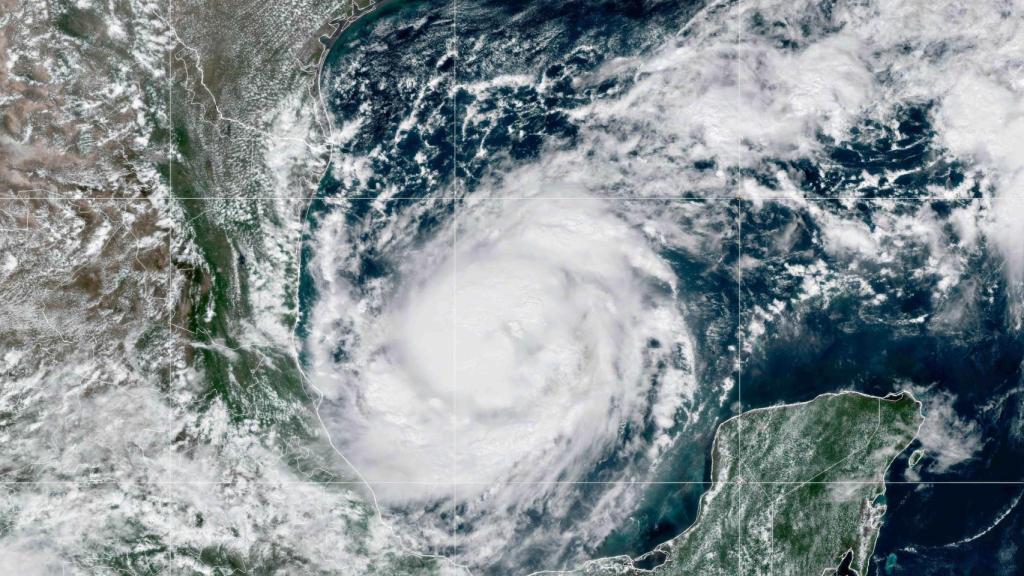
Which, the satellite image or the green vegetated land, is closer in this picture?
the satellite image

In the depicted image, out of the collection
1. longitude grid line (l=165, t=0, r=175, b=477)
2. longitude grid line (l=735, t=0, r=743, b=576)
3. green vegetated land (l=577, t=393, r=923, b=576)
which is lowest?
green vegetated land (l=577, t=393, r=923, b=576)

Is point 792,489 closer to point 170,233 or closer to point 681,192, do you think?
point 681,192

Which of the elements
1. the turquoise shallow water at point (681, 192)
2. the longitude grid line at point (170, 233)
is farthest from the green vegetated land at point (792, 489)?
the longitude grid line at point (170, 233)

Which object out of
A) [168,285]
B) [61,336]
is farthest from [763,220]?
[61,336]

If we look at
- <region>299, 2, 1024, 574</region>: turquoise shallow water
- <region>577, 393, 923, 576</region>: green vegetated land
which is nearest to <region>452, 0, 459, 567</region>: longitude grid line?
<region>299, 2, 1024, 574</region>: turquoise shallow water

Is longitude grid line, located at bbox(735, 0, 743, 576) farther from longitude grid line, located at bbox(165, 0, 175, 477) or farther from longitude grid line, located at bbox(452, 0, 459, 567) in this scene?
longitude grid line, located at bbox(165, 0, 175, 477)

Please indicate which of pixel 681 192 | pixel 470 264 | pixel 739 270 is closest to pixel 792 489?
pixel 739 270
